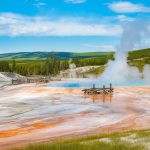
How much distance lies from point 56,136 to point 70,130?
233 centimetres

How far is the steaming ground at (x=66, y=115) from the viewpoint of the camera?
86.1 feet

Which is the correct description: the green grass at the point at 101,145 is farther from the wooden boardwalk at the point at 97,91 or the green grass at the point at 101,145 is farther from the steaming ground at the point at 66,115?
the wooden boardwalk at the point at 97,91

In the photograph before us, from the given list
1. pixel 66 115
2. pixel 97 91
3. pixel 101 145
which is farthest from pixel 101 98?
pixel 101 145

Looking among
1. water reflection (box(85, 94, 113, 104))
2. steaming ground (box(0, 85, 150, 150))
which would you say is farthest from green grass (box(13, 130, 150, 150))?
water reflection (box(85, 94, 113, 104))

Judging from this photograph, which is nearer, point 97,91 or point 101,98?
point 101,98

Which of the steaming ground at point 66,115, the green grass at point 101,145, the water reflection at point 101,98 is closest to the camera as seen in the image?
the green grass at point 101,145

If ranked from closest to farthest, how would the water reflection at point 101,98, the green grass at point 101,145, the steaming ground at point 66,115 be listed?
the green grass at point 101,145, the steaming ground at point 66,115, the water reflection at point 101,98

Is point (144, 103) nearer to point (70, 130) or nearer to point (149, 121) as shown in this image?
point (149, 121)

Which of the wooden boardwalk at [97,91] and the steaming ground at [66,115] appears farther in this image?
the wooden boardwalk at [97,91]

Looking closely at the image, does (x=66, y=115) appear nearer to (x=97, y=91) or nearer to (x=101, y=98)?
(x=101, y=98)

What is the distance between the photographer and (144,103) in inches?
1652

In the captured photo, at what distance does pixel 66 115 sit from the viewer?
33969 millimetres

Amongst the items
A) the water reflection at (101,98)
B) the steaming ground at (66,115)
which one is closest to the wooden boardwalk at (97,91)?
the water reflection at (101,98)

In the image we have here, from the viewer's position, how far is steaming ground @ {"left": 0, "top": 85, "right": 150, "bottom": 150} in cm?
2623
